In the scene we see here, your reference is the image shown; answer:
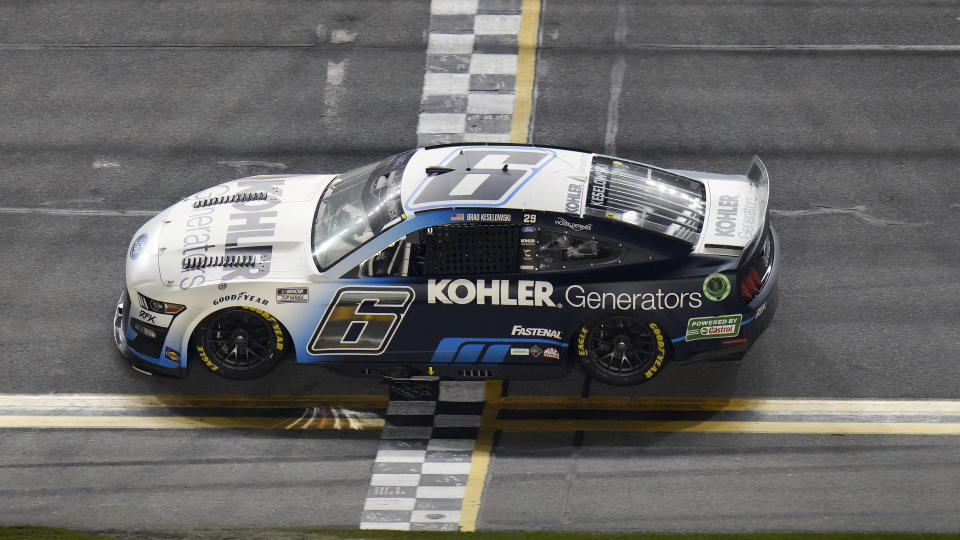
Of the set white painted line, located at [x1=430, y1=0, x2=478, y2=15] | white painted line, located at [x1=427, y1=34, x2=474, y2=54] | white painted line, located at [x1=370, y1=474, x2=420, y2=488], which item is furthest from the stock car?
white painted line, located at [x1=430, y1=0, x2=478, y2=15]

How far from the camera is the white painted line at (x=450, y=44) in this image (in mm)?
14461

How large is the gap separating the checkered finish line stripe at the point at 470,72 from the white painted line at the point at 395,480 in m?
4.41

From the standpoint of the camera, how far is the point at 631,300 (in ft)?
32.2

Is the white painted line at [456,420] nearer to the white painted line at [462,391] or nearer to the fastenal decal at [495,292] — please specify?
the white painted line at [462,391]

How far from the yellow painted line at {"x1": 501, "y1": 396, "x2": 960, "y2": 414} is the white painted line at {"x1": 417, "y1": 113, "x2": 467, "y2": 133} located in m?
3.83

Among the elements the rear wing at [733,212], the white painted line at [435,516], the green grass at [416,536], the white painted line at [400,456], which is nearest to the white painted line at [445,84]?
the rear wing at [733,212]

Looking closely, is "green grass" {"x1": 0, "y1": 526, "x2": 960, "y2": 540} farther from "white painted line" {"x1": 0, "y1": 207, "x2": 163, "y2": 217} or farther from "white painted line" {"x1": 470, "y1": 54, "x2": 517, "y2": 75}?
"white painted line" {"x1": 470, "y1": 54, "x2": 517, "y2": 75}

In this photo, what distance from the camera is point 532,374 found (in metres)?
10.1

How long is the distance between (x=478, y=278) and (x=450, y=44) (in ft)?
17.5

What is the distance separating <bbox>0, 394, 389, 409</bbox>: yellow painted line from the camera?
1044 centimetres

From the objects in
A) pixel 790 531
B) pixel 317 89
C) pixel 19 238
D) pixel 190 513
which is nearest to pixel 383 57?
pixel 317 89

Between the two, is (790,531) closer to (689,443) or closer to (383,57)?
(689,443)

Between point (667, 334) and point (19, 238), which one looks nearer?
point (667, 334)

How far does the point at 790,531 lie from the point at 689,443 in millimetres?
1092
